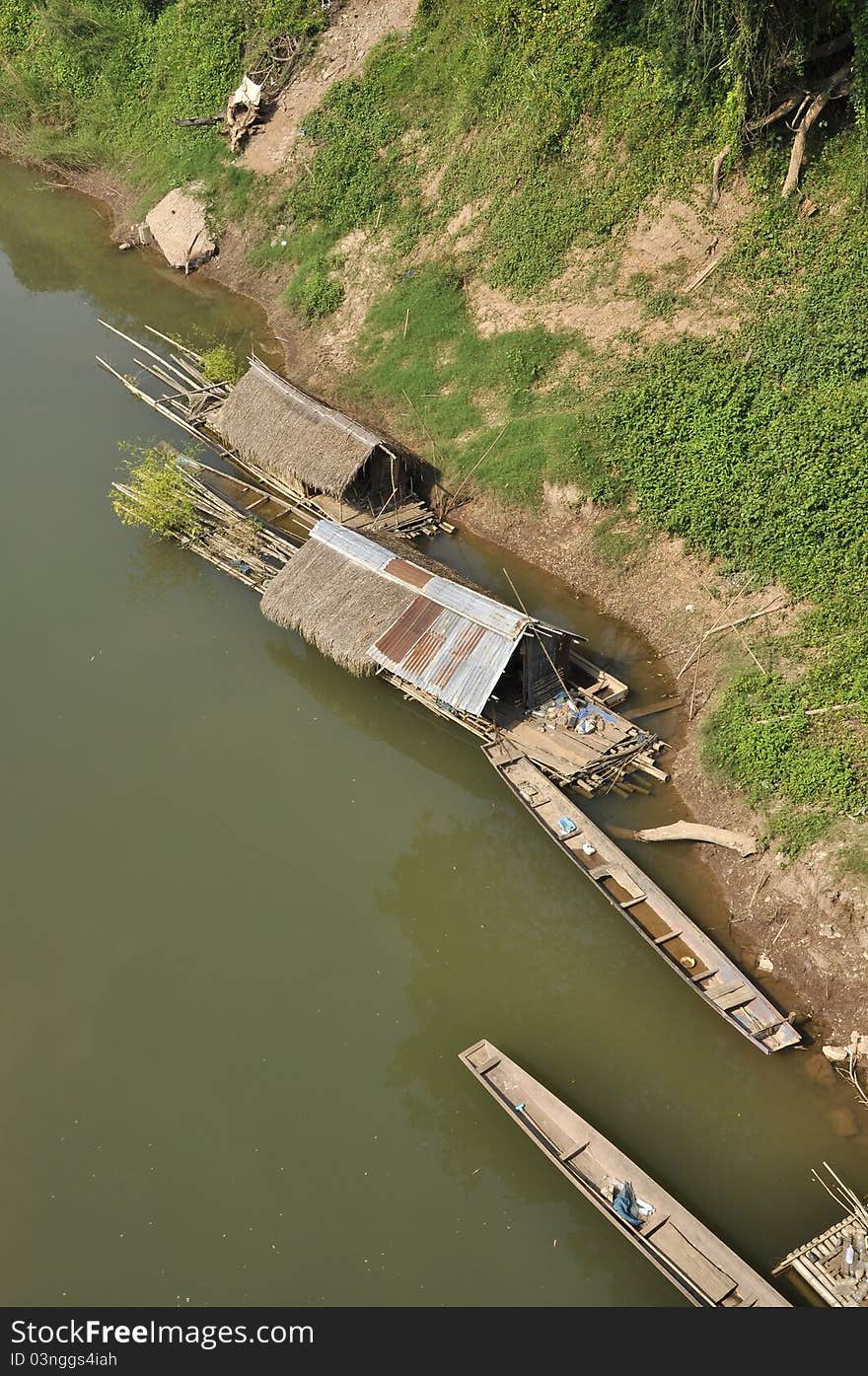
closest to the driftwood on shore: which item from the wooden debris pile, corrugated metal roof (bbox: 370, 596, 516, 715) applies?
corrugated metal roof (bbox: 370, 596, 516, 715)

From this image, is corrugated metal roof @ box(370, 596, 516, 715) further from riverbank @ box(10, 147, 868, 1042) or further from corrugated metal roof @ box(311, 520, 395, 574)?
riverbank @ box(10, 147, 868, 1042)

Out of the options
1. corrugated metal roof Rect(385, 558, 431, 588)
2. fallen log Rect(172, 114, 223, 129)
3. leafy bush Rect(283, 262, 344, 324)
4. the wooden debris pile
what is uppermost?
the wooden debris pile

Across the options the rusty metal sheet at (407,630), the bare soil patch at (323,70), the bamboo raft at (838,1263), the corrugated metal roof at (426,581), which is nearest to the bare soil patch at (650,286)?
the corrugated metal roof at (426,581)

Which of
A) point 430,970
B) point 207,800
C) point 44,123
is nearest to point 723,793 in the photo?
point 430,970

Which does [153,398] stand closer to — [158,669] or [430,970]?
[158,669]

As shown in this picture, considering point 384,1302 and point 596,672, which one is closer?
point 384,1302

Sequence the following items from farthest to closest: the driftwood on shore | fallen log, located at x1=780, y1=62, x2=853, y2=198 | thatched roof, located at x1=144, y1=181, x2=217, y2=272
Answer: thatched roof, located at x1=144, y1=181, x2=217, y2=272
fallen log, located at x1=780, y1=62, x2=853, y2=198
the driftwood on shore

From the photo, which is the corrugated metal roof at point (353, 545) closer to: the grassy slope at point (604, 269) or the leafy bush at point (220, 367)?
the grassy slope at point (604, 269)

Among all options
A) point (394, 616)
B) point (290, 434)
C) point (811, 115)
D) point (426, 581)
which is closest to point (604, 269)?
point (811, 115)
